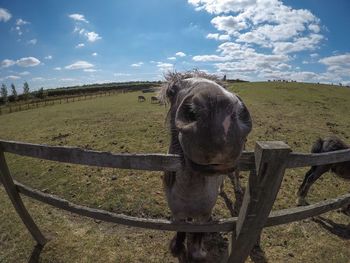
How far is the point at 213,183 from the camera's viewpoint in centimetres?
341

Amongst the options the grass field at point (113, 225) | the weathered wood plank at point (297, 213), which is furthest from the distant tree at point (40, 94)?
the weathered wood plank at point (297, 213)

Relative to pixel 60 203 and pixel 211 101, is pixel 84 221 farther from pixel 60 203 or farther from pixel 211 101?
pixel 211 101

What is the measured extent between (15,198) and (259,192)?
3547mm

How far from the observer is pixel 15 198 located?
3979 millimetres

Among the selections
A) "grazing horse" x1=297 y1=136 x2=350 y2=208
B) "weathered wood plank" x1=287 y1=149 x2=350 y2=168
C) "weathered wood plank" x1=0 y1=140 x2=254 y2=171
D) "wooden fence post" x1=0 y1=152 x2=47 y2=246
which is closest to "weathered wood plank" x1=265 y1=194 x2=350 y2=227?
"weathered wood plank" x1=287 y1=149 x2=350 y2=168

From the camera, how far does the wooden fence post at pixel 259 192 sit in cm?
220

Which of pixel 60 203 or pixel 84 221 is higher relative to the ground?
pixel 60 203

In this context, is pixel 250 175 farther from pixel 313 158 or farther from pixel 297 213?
pixel 297 213

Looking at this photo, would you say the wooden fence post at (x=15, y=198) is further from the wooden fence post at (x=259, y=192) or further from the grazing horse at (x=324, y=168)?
the grazing horse at (x=324, y=168)

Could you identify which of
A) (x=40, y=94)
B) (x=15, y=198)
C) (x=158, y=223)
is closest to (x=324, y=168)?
(x=158, y=223)

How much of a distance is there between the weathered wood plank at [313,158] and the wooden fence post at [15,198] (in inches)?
144

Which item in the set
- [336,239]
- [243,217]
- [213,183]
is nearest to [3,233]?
[213,183]

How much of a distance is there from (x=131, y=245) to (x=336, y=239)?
A: 3866 mm

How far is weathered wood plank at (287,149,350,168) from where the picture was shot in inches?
99.9
